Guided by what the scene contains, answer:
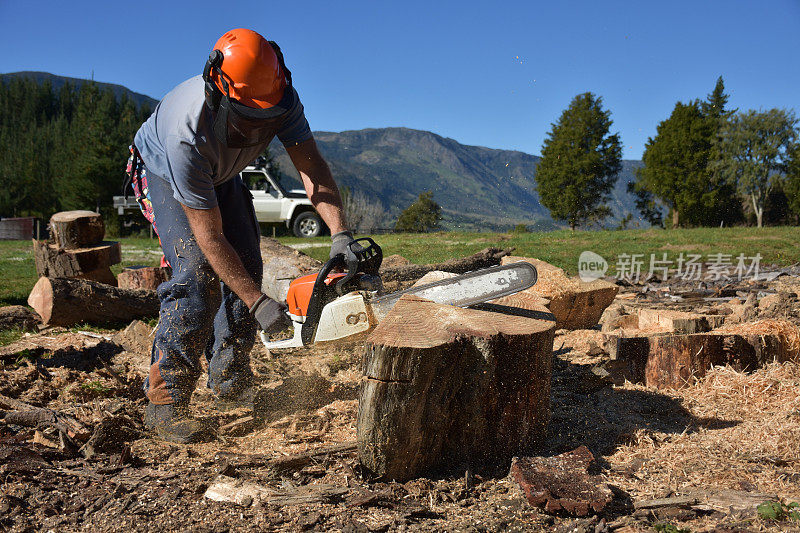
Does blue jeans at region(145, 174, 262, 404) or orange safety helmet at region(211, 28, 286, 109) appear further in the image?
blue jeans at region(145, 174, 262, 404)

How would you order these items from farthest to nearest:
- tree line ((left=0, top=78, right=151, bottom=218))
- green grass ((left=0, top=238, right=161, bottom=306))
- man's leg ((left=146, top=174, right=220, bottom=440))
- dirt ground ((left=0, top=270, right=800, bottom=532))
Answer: tree line ((left=0, top=78, right=151, bottom=218))
green grass ((left=0, top=238, right=161, bottom=306))
man's leg ((left=146, top=174, right=220, bottom=440))
dirt ground ((left=0, top=270, right=800, bottom=532))

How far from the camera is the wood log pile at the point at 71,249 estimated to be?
545 centimetres

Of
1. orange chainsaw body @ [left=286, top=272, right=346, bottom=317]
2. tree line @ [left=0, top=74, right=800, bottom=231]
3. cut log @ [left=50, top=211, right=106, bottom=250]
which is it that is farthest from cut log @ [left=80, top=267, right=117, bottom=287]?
tree line @ [left=0, top=74, right=800, bottom=231]

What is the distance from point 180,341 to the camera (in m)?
2.34

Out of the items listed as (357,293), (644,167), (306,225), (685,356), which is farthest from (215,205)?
(644,167)

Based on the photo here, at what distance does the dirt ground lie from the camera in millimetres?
1649

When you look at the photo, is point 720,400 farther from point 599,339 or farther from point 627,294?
point 627,294

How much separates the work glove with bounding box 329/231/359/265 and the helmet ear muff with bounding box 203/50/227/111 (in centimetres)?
77

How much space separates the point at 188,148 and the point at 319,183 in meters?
0.75

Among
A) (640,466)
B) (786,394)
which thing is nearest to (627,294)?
(786,394)

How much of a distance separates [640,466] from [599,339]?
A: 1732mm

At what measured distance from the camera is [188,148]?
82.6 inches

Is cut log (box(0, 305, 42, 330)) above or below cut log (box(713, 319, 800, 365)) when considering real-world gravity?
below

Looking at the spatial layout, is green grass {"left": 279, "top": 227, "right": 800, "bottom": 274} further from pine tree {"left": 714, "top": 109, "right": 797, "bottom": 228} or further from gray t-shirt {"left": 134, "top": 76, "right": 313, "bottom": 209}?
pine tree {"left": 714, "top": 109, "right": 797, "bottom": 228}
